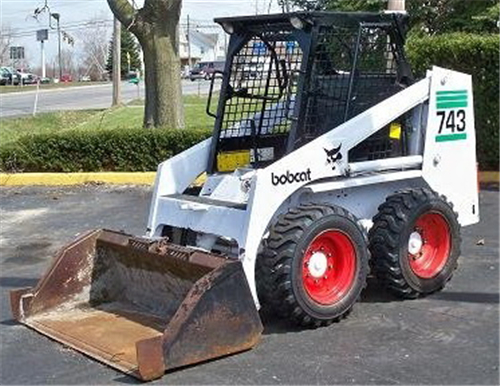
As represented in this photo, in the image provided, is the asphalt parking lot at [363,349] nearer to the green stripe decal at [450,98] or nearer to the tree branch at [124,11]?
the green stripe decal at [450,98]

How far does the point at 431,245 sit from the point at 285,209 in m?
1.41

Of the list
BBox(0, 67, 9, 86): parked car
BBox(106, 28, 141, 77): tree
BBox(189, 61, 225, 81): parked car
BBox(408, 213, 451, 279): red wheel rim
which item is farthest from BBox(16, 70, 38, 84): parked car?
BBox(408, 213, 451, 279): red wheel rim

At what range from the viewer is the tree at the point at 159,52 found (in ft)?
47.1

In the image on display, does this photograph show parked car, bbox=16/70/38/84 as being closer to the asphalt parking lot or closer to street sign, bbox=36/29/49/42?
street sign, bbox=36/29/49/42

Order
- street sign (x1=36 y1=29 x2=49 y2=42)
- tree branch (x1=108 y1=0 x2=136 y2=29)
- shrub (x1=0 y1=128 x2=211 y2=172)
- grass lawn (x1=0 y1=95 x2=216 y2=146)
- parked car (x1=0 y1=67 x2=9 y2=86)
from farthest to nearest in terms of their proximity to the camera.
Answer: parked car (x1=0 y1=67 x2=9 y2=86) < street sign (x1=36 y1=29 x2=49 y2=42) < grass lawn (x1=0 y1=95 x2=216 y2=146) < tree branch (x1=108 y1=0 x2=136 y2=29) < shrub (x1=0 y1=128 x2=211 y2=172)

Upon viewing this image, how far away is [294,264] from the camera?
18.0 feet

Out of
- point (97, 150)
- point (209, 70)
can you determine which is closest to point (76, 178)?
point (97, 150)

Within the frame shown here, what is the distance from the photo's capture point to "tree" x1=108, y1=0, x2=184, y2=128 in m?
14.4

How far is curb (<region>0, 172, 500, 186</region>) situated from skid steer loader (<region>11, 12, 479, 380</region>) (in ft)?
18.7

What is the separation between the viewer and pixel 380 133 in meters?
6.61

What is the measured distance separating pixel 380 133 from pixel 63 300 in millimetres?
2763

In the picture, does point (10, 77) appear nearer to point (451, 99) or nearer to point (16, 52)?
point (16, 52)

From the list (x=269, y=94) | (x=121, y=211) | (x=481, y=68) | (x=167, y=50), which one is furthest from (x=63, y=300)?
(x=167, y=50)

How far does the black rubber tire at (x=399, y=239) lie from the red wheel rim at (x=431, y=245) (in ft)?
0.26
